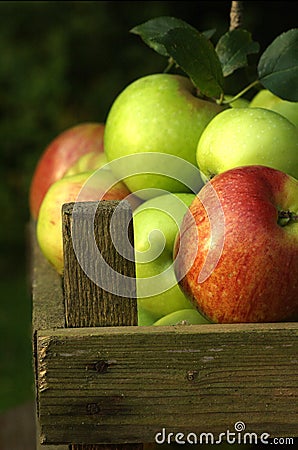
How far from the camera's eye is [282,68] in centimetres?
119

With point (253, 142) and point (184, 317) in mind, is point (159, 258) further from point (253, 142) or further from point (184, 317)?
point (253, 142)

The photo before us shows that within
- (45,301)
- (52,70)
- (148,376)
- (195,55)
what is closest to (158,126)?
(195,55)

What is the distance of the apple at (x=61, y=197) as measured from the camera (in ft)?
4.18

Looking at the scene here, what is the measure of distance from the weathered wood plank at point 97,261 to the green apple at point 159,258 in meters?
0.23

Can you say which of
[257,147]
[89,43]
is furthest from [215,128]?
[89,43]

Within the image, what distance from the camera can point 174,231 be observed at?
111 cm

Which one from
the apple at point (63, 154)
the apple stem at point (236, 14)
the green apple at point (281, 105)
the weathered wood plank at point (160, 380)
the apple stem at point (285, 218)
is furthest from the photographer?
the apple at point (63, 154)

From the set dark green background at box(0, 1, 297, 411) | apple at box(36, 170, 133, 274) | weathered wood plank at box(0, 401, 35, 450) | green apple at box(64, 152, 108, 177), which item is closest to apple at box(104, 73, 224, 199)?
apple at box(36, 170, 133, 274)

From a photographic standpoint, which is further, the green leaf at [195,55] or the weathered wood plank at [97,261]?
the green leaf at [195,55]

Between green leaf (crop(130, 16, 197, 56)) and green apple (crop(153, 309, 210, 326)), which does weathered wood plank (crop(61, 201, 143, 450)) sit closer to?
green apple (crop(153, 309, 210, 326))

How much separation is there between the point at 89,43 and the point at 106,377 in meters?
3.08

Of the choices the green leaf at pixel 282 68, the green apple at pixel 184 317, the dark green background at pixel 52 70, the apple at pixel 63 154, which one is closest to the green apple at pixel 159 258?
the green apple at pixel 184 317

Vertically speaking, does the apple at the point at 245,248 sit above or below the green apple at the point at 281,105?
below

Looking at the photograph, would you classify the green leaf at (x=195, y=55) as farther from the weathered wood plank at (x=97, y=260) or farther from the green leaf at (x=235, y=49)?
the weathered wood plank at (x=97, y=260)
